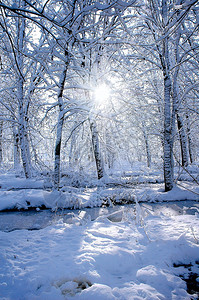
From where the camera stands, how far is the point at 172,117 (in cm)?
727

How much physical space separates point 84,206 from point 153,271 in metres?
4.47

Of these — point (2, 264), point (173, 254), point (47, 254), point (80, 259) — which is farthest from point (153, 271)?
point (2, 264)

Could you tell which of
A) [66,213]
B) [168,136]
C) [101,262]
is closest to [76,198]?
[66,213]

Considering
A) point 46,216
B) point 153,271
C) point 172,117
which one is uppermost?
point 172,117

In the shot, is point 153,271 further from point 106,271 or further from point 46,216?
point 46,216

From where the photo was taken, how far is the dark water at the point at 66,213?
4.30 meters

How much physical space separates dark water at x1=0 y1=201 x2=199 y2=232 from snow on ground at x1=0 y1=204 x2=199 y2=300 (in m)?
1.14

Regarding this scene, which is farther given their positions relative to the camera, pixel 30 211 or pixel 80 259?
pixel 30 211

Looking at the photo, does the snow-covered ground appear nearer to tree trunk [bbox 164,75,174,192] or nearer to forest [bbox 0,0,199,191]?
forest [bbox 0,0,199,191]

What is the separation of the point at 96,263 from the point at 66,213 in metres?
3.45

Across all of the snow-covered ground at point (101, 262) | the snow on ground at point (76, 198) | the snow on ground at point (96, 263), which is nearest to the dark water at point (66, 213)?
the snow on ground at point (76, 198)

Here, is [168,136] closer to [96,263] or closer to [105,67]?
[105,67]

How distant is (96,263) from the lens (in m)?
2.03

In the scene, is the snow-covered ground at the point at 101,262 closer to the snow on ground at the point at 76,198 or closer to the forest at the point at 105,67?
the forest at the point at 105,67
